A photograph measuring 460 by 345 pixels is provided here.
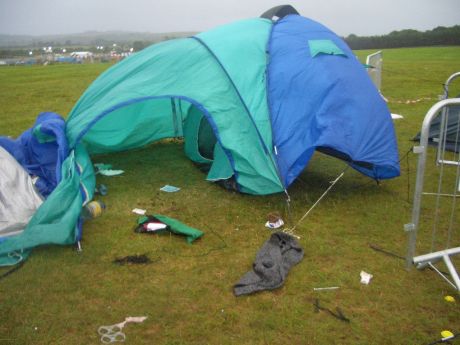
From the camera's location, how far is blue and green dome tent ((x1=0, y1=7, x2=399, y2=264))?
5141mm

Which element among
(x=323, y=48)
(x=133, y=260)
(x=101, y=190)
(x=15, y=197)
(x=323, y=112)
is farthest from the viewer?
(x=101, y=190)

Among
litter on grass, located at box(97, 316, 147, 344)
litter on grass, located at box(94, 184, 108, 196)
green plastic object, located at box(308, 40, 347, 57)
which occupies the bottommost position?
litter on grass, located at box(97, 316, 147, 344)

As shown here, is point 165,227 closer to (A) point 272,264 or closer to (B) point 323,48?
(A) point 272,264

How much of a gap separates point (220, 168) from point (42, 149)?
2.57m

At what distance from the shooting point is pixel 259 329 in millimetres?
3287

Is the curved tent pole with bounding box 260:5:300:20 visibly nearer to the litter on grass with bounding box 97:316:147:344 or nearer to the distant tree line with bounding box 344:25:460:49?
the litter on grass with bounding box 97:316:147:344

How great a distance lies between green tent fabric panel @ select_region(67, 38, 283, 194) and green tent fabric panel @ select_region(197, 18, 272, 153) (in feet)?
0.38

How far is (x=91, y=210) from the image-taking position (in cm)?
518

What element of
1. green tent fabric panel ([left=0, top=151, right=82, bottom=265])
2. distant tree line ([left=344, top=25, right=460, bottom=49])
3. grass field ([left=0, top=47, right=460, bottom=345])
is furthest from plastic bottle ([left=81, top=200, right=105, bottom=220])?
distant tree line ([left=344, top=25, right=460, bottom=49])

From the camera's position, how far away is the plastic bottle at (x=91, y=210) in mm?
5121

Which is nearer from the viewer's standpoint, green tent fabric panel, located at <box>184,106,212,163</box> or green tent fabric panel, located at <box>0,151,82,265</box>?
green tent fabric panel, located at <box>0,151,82,265</box>

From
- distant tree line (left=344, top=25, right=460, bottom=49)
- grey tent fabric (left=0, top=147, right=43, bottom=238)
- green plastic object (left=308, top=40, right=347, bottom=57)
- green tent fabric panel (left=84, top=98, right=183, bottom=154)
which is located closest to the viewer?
grey tent fabric (left=0, top=147, right=43, bottom=238)

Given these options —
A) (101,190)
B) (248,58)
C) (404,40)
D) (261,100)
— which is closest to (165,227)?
(101,190)

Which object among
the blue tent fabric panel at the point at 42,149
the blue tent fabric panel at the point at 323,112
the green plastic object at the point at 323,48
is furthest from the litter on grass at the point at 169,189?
the green plastic object at the point at 323,48
